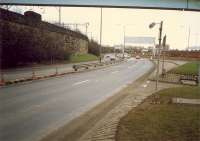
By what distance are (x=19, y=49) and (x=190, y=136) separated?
3475 cm

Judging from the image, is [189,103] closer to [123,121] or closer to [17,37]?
[123,121]

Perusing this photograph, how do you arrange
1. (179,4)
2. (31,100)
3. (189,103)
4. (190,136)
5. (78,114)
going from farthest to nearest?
1. (179,4)
2. (31,100)
3. (189,103)
4. (78,114)
5. (190,136)

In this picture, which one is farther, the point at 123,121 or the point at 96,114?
the point at 96,114

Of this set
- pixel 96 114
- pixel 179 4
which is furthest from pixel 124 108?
pixel 179 4

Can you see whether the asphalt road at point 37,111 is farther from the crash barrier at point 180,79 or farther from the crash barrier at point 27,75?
the crash barrier at point 180,79

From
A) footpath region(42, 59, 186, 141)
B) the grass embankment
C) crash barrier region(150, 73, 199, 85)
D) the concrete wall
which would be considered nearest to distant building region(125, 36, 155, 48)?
the concrete wall

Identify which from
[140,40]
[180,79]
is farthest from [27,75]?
[140,40]

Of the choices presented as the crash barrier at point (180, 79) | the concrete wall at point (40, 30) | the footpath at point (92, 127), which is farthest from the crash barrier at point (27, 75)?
the footpath at point (92, 127)

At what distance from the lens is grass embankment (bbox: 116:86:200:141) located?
28.5 feet

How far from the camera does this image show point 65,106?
48.8 feet

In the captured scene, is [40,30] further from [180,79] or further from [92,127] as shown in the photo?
[92,127]

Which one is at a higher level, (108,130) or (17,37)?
(17,37)

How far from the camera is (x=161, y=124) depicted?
10164mm

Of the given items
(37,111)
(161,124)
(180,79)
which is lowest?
(180,79)
